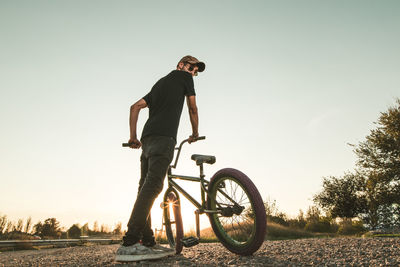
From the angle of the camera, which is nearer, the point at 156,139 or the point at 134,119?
the point at 156,139

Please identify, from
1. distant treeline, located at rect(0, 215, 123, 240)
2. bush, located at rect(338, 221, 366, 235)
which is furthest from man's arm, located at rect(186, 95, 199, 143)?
bush, located at rect(338, 221, 366, 235)

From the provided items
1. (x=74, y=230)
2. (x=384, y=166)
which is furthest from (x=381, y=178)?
(x=74, y=230)

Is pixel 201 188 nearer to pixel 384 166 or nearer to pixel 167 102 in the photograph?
pixel 167 102

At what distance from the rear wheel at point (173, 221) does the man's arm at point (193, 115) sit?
944 mm

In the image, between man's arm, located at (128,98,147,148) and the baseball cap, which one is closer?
man's arm, located at (128,98,147,148)

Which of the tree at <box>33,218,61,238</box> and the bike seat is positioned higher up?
the bike seat

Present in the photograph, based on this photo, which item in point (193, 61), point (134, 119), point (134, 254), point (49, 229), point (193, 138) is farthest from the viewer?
point (49, 229)

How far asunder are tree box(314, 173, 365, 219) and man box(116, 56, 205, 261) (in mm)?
26984

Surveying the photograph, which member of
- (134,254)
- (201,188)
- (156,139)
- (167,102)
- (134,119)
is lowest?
(134,254)

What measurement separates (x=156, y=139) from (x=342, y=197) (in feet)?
92.2

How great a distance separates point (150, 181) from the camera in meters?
3.38

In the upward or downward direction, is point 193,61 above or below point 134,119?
above

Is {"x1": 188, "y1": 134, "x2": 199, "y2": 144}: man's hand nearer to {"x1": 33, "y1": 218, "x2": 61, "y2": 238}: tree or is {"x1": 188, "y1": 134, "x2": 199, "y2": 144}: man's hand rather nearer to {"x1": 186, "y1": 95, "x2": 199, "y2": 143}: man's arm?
{"x1": 186, "y1": 95, "x2": 199, "y2": 143}: man's arm

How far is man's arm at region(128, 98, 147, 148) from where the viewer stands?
3.71 metres
